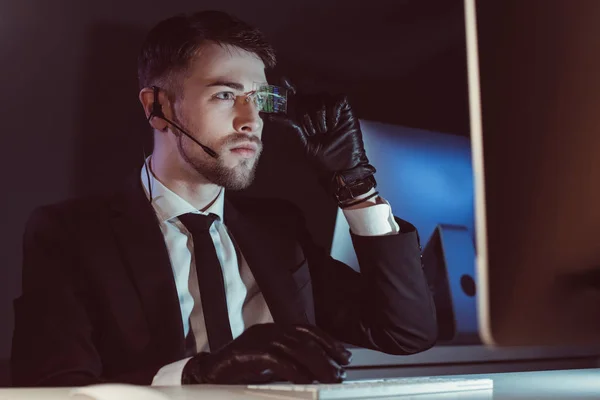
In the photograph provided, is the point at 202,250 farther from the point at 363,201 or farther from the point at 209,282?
the point at 363,201

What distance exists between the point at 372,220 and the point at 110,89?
0.71 m

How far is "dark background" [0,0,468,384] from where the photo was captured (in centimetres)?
136

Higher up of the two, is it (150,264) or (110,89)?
(110,89)

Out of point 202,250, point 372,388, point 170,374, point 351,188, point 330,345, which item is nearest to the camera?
point 372,388

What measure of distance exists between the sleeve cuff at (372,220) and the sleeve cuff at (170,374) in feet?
1.85

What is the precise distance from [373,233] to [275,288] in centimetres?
28

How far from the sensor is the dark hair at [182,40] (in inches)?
58.0

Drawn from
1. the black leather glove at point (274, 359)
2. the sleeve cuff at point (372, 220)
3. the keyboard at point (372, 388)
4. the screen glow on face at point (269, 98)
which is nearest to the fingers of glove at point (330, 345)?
the black leather glove at point (274, 359)

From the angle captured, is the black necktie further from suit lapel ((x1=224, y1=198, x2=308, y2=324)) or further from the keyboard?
the keyboard

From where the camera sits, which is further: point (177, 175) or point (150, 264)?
point (177, 175)

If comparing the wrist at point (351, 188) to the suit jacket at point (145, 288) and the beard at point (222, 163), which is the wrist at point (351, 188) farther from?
the beard at point (222, 163)

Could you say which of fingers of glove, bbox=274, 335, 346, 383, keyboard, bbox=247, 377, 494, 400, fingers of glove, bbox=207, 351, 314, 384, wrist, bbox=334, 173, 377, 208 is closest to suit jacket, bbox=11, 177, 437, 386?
wrist, bbox=334, 173, 377, 208

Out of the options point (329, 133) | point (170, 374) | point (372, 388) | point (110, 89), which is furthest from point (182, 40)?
point (372, 388)

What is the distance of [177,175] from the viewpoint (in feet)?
4.89
